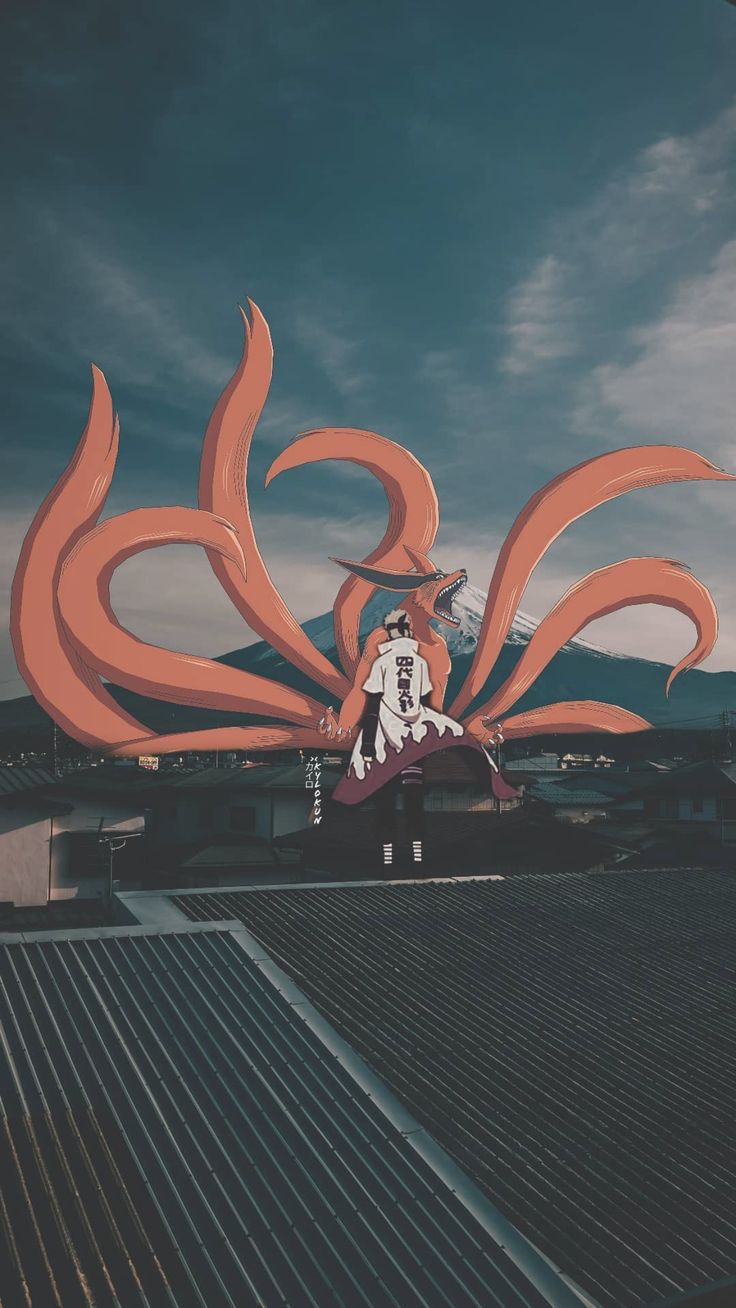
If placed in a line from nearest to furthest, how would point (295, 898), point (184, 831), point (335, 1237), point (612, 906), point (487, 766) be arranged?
point (335, 1237), point (295, 898), point (612, 906), point (487, 766), point (184, 831)

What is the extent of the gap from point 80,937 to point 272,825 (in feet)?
75.4

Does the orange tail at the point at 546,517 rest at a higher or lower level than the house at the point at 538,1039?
higher

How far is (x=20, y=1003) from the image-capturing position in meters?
9.62

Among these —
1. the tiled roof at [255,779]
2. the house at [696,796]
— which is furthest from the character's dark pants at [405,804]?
the house at [696,796]

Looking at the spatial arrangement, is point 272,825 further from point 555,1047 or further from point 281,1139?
point 281,1139

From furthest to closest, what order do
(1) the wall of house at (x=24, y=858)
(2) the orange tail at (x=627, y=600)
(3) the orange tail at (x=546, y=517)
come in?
(1) the wall of house at (x=24, y=858) < (2) the orange tail at (x=627, y=600) < (3) the orange tail at (x=546, y=517)

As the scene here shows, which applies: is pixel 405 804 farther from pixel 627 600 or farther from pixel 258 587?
pixel 627 600

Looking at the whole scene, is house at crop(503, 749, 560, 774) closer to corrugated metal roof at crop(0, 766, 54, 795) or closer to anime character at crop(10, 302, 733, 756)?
corrugated metal roof at crop(0, 766, 54, 795)

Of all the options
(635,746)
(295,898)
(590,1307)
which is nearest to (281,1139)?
(590,1307)

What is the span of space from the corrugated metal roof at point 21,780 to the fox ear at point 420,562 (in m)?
19.8

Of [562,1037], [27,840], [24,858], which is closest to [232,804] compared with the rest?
[27,840]

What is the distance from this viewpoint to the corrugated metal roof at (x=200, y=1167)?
255 inches


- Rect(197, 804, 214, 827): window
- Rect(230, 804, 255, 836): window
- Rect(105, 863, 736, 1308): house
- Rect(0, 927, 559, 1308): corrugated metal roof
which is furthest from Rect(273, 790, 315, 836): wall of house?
Rect(0, 927, 559, 1308): corrugated metal roof

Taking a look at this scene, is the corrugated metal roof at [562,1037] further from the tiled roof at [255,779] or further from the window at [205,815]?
the window at [205,815]
